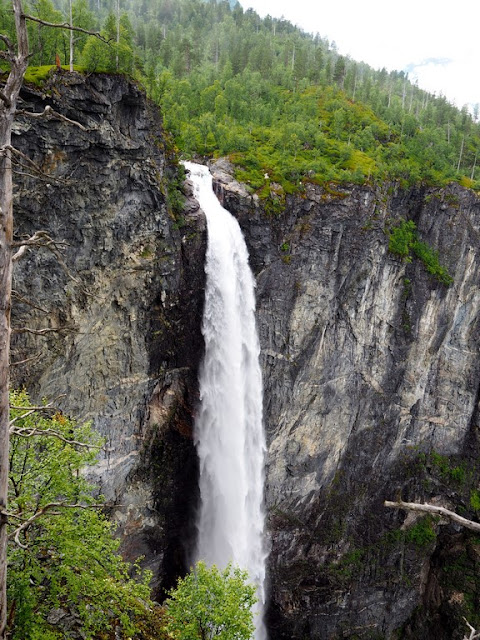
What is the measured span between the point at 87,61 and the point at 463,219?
29.6 meters

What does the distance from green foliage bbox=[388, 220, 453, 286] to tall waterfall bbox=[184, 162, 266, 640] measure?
12.2m

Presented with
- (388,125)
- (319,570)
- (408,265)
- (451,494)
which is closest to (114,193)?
(408,265)

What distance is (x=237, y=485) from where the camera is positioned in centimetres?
3072

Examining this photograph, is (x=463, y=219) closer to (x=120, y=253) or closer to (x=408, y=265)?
(x=408, y=265)

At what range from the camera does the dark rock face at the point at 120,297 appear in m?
20.8

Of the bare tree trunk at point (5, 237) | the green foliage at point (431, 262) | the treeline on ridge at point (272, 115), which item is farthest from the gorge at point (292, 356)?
the bare tree trunk at point (5, 237)

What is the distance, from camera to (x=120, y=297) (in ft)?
80.9

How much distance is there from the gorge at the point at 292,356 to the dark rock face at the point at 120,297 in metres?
0.09

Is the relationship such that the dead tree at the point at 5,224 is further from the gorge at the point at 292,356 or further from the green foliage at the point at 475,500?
the green foliage at the point at 475,500

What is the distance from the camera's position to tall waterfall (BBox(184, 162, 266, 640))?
29.3 m

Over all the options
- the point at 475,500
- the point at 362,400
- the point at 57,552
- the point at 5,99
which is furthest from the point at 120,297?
the point at 475,500

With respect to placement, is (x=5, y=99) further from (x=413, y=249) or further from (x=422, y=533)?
(x=422, y=533)

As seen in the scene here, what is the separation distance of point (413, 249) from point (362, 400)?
1221 cm

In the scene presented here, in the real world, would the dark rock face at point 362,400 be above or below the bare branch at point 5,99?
below
